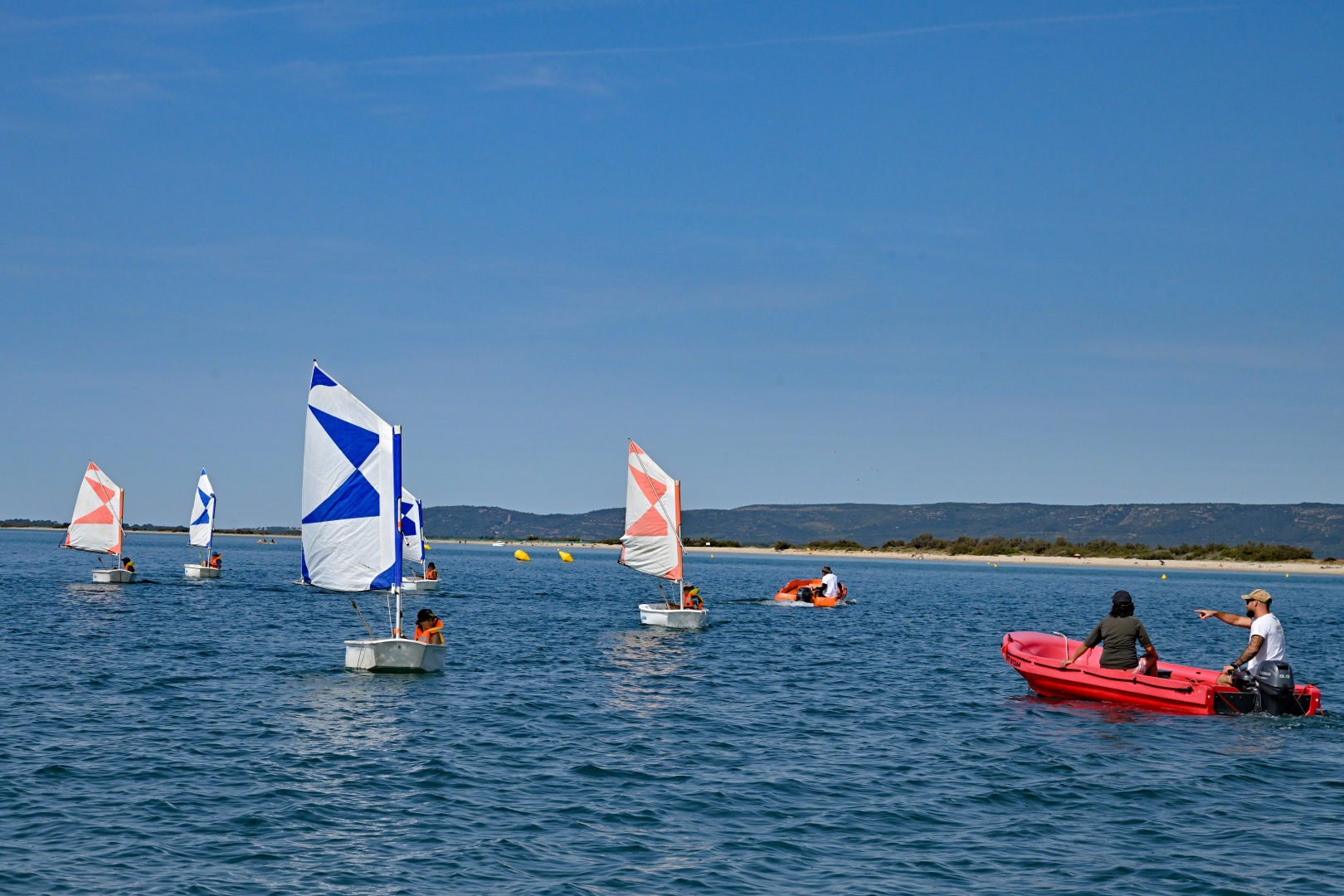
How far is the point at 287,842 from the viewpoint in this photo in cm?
1416

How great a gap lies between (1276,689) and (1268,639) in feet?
3.77

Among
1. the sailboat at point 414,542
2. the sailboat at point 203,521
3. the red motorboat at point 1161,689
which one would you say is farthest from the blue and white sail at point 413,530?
the red motorboat at point 1161,689

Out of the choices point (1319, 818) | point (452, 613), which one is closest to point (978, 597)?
point (452, 613)

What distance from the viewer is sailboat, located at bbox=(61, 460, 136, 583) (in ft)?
208

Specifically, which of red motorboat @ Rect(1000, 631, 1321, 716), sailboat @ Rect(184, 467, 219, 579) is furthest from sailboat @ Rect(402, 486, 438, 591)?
red motorboat @ Rect(1000, 631, 1321, 716)

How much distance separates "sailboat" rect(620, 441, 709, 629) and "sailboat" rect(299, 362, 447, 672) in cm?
1709

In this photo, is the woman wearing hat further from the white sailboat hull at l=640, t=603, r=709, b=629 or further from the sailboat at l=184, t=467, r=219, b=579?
the sailboat at l=184, t=467, r=219, b=579

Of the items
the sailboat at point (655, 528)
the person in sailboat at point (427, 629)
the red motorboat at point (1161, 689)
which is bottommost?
the red motorboat at point (1161, 689)

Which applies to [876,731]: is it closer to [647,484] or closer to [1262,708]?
[1262,708]

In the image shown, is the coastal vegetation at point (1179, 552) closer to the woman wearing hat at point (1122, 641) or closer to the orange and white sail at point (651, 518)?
the orange and white sail at point (651, 518)

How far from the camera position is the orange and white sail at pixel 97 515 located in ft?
208

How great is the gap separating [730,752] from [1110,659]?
36.7 ft

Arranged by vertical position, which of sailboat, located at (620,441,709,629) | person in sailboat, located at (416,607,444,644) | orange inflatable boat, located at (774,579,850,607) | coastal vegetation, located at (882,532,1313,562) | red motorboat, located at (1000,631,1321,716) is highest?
sailboat, located at (620,441,709,629)

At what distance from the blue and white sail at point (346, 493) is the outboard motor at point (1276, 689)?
2045 cm
